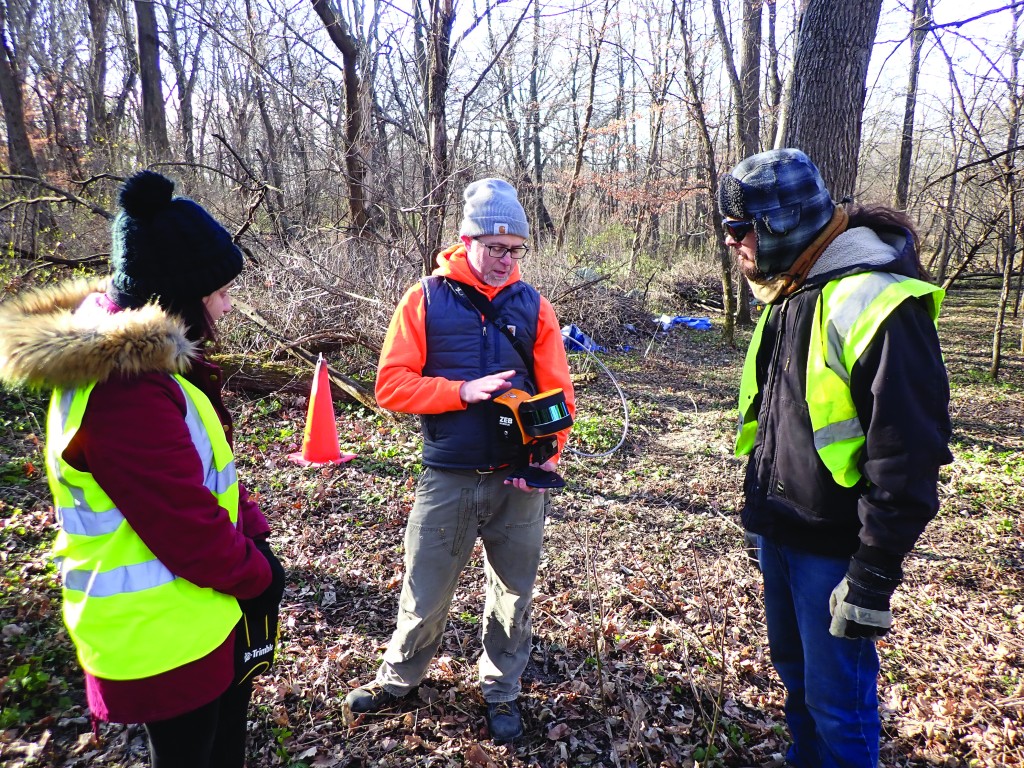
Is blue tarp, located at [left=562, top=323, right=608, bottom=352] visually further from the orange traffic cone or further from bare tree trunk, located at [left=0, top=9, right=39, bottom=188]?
bare tree trunk, located at [left=0, top=9, right=39, bottom=188]

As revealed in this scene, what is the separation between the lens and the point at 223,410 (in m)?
1.85

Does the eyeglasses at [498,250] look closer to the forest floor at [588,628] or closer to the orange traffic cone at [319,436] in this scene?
the forest floor at [588,628]

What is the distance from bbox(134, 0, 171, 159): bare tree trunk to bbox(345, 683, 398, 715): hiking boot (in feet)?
47.7

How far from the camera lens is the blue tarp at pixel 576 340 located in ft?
32.0

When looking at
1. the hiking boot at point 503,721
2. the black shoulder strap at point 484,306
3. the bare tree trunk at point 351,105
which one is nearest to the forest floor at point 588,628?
the hiking boot at point 503,721

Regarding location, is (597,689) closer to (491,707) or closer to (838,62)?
(491,707)

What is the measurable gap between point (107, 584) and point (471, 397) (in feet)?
4.19

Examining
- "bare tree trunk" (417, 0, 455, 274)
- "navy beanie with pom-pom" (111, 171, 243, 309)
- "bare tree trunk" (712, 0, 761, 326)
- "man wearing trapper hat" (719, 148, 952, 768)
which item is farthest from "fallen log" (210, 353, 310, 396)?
"bare tree trunk" (712, 0, 761, 326)

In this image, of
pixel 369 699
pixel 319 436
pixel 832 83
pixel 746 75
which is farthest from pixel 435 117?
pixel 746 75

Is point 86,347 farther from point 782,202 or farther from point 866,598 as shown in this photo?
point 866,598

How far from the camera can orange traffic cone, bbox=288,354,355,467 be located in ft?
18.0

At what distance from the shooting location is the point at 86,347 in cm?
139

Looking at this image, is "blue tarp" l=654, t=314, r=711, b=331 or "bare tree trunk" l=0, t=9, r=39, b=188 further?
"blue tarp" l=654, t=314, r=711, b=331

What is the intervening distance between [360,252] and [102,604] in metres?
8.13
